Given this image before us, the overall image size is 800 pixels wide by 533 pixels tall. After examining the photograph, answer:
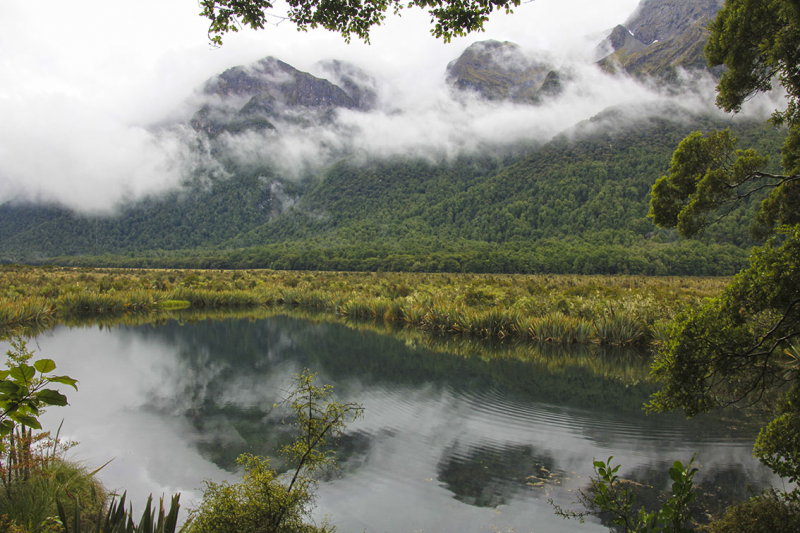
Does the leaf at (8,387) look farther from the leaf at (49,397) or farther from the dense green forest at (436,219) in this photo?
the dense green forest at (436,219)

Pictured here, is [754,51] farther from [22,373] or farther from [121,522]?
[121,522]

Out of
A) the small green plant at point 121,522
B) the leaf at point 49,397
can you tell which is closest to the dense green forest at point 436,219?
the small green plant at point 121,522

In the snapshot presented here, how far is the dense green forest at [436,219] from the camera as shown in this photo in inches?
2872

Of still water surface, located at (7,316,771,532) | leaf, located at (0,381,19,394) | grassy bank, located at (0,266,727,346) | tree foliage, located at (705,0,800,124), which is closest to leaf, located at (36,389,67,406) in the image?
leaf, located at (0,381,19,394)

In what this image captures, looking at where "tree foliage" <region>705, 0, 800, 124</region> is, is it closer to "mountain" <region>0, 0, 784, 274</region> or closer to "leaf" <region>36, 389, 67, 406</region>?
"leaf" <region>36, 389, 67, 406</region>

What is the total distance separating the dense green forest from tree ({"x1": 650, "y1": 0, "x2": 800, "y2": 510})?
188 feet

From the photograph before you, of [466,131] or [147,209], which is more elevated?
[466,131]

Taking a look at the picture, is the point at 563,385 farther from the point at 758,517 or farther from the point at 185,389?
the point at 185,389

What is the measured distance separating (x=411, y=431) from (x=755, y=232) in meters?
6.39

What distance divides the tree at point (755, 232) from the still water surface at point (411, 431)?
1.60m

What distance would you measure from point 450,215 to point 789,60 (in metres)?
111

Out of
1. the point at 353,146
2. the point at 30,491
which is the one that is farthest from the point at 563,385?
the point at 353,146

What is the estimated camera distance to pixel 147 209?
15675cm

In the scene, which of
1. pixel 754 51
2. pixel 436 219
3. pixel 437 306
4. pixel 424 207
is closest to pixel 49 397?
pixel 754 51
